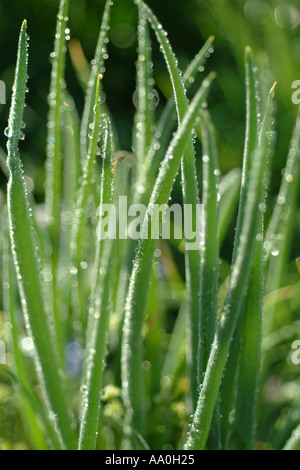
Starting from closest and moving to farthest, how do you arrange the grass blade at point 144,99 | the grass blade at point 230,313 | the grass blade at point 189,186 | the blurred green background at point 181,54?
the grass blade at point 230,313
the grass blade at point 189,186
the grass blade at point 144,99
the blurred green background at point 181,54

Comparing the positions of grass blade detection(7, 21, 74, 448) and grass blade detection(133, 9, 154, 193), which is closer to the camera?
grass blade detection(7, 21, 74, 448)

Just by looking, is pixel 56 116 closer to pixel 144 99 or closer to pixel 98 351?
pixel 144 99

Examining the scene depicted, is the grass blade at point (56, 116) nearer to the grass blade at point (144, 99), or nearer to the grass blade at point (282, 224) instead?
the grass blade at point (144, 99)

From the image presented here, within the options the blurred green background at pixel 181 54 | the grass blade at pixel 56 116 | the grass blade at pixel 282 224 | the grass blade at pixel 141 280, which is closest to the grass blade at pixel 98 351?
the grass blade at pixel 141 280

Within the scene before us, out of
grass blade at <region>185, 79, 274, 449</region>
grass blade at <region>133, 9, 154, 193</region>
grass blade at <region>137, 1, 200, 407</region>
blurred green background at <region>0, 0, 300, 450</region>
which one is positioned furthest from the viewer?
blurred green background at <region>0, 0, 300, 450</region>

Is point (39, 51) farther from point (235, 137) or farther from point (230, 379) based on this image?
point (230, 379)

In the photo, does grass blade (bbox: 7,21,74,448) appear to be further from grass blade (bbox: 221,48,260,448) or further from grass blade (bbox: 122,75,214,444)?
grass blade (bbox: 221,48,260,448)

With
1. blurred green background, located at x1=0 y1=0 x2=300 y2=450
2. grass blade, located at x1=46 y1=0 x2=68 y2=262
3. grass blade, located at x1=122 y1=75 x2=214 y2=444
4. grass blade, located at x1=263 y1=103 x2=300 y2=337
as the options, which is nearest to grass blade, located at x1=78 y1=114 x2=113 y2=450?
grass blade, located at x1=122 y1=75 x2=214 y2=444
